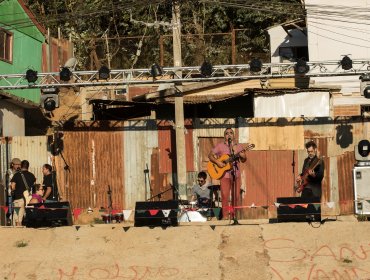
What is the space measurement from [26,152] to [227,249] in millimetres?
9971

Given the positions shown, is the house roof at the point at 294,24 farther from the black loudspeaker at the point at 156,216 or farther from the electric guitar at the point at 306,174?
the black loudspeaker at the point at 156,216

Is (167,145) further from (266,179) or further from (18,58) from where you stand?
(18,58)

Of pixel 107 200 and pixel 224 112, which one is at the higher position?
pixel 224 112

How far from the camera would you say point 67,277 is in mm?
14773

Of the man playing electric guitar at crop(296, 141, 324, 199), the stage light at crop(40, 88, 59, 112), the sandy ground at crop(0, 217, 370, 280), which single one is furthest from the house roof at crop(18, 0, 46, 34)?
the man playing electric guitar at crop(296, 141, 324, 199)

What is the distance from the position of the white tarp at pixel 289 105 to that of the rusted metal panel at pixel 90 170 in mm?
5787

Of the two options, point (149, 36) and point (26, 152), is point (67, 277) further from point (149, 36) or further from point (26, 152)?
point (149, 36)

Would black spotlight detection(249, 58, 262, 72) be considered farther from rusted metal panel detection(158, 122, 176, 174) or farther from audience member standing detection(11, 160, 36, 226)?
audience member standing detection(11, 160, 36, 226)

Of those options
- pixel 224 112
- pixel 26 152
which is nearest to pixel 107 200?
pixel 26 152

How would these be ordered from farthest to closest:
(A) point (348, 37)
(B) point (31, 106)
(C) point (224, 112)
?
(A) point (348, 37), (B) point (31, 106), (C) point (224, 112)

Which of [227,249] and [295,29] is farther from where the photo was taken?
[295,29]

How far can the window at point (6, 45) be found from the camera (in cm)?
2945

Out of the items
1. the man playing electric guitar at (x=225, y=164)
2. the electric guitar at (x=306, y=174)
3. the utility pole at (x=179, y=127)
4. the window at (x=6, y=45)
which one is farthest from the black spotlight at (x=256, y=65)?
the window at (x=6, y=45)

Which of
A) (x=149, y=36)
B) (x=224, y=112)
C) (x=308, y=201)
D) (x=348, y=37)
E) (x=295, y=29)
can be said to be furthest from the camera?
(x=149, y=36)
